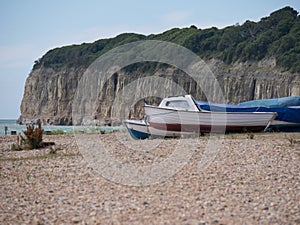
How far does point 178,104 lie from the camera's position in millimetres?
22297

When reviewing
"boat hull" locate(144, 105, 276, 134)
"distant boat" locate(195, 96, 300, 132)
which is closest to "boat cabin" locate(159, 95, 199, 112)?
"boat hull" locate(144, 105, 276, 134)

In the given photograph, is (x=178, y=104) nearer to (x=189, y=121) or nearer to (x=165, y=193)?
(x=189, y=121)

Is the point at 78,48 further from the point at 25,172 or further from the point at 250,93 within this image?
the point at 25,172

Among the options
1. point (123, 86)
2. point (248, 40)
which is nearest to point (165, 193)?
point (248, 40)

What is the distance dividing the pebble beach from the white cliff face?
1754 inches

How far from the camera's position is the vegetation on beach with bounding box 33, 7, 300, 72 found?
200ft

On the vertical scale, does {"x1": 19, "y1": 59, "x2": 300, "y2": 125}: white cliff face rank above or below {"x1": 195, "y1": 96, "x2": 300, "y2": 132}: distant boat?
above

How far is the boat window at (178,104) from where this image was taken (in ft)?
71.7

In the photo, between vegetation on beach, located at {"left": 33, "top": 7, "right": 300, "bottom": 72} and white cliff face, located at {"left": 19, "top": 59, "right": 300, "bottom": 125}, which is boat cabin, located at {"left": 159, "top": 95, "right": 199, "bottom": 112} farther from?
vegetation on beach, located at {"left": 33, "top": 7, "right": 300, "bottom": 72}

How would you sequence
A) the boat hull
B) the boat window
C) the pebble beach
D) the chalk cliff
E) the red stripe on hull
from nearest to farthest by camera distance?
the pebble beach
the boat hull
the red stripe on hull
the boat window
the chalk cliff


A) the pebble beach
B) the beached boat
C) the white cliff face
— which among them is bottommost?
the pebble beach

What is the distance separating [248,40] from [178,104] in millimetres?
51464

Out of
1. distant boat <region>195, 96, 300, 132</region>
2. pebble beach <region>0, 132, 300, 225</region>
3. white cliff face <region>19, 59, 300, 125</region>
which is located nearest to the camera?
pebble beach <region>0, 132, 300, 225</region>

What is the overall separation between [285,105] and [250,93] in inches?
1554
